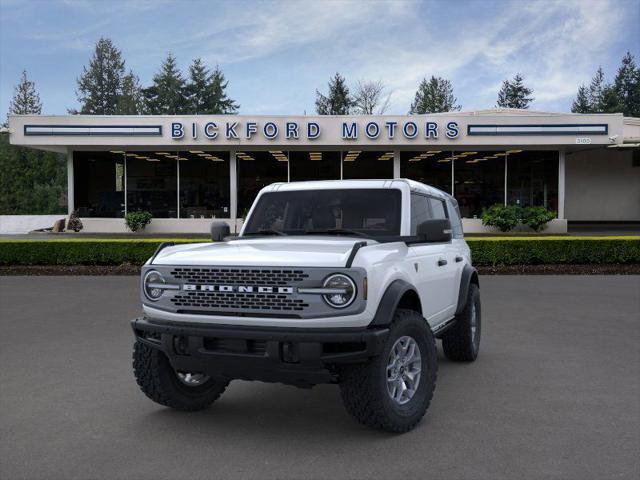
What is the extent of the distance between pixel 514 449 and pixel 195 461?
209 cm

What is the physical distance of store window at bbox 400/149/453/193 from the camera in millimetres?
27891

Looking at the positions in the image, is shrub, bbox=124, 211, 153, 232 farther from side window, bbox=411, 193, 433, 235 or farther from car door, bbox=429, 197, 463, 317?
side window, bbox=411, 193, 433, 235

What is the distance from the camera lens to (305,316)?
400 centimetres

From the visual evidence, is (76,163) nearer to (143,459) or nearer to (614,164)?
(143,459)

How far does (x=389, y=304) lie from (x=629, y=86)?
285 feet

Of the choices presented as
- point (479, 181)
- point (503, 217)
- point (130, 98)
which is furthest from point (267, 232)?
point (130, 98)

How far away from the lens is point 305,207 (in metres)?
5.63

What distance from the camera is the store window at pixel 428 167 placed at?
91.5 ft

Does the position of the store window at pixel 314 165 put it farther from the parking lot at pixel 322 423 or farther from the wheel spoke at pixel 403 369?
the wheel spoke at pixel 403 369

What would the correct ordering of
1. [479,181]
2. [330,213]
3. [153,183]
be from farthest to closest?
[479,181]
[153,183]
[330,213]

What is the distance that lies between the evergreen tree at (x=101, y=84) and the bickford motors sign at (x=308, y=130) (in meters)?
59.8

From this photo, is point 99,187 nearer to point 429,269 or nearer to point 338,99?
point 429,269

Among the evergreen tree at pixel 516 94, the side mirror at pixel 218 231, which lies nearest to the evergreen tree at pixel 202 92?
the evergreen tree at pixel 516 94

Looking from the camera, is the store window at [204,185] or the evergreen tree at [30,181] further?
the evergreen tree at [30,181]
